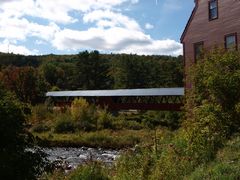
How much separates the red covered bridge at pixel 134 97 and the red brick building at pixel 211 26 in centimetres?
1058

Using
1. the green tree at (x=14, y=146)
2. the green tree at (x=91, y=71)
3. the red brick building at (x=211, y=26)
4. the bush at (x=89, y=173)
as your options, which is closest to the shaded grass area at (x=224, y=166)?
the bush at (x=89, y=173)

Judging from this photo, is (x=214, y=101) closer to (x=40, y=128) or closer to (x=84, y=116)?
(x=40, y=128)

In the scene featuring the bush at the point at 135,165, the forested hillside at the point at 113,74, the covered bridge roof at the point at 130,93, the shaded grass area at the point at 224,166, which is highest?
the forested hillside at the point at 113,74

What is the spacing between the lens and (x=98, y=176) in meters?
12.6

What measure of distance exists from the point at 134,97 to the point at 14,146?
168 ft

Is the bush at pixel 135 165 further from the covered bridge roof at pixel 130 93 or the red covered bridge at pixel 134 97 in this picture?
the covered bridge roof at pixel 130 93

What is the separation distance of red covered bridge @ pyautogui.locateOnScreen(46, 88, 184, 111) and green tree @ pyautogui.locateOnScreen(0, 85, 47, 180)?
30107 mm

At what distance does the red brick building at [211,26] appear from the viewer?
24.8 metres

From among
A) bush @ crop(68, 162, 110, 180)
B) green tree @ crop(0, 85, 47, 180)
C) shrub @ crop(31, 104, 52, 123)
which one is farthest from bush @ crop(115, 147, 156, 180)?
shrub @ crop(31, 104, 52, 123)

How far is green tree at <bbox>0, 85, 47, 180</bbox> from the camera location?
7.91 m

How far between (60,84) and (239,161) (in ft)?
333

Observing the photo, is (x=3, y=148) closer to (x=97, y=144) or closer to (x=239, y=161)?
(x=239, y=161)

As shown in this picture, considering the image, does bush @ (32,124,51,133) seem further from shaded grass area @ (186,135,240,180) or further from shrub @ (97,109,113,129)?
shaded grass area @ (186,135,240,180)

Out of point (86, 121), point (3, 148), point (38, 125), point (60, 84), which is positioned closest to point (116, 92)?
point (86, 121)
